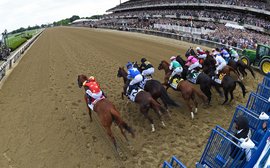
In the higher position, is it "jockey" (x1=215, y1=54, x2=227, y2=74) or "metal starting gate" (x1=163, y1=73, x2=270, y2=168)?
"jockey" (x1=215, y1=54, x2=227, y2=74)

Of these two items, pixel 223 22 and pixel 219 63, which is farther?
pixel 223 22

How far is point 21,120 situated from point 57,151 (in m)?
2.56

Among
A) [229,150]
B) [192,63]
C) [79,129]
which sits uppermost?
[192,63]

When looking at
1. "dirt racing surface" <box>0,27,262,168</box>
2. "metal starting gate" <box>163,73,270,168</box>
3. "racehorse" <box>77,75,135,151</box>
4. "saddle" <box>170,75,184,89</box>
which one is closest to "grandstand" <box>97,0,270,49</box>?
"dirt racing surface" <box>0,27,262,168</box>

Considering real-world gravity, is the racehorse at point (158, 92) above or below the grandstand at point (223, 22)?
below

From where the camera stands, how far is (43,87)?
11.8 metres

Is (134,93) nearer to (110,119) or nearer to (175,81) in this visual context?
(110,119)

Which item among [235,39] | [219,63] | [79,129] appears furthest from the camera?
[235,39]

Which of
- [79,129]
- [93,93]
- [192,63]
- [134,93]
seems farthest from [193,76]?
[79,129]

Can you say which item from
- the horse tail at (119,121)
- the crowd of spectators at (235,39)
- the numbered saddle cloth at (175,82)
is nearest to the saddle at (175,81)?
the numbered saddle cloth at (175,82)

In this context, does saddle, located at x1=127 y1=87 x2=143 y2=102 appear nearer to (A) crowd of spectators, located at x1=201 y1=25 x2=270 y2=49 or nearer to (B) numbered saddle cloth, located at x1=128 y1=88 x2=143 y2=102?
(B) numbered saddle cloth, located at x1=128 y1=88 x2=143 y2=102

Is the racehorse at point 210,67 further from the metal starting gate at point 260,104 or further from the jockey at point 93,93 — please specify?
the jockey at point 93,93

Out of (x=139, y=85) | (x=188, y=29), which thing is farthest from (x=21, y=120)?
(x=188, y=29)

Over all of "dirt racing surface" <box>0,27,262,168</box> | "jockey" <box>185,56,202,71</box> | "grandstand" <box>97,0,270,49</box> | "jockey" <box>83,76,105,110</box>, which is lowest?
"dirt racing surface" <box>0,27,262,168</box>
